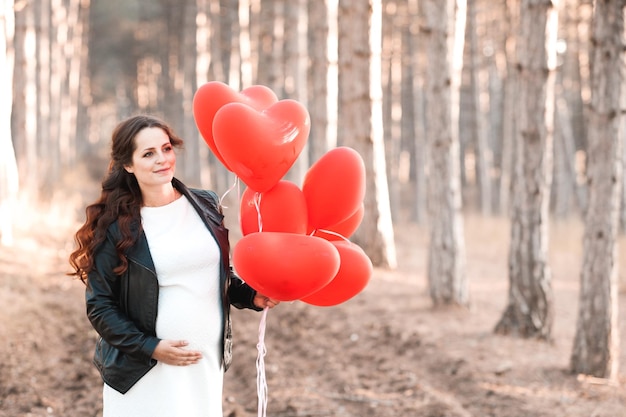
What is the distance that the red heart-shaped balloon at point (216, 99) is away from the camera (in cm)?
323

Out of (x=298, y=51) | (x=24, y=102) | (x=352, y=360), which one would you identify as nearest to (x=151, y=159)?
(x=352, y=360)

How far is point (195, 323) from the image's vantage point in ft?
10.0

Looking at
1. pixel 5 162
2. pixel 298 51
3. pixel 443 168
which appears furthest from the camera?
pixel 298 51

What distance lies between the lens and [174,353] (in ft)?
9.66

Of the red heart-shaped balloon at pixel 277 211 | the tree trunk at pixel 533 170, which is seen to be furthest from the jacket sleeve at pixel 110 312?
the tree trunk at pixel 533 170

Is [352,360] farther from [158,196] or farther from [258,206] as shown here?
[158,196]

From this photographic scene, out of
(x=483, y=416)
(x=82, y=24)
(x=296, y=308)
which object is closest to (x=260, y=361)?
(x=483, y=416)

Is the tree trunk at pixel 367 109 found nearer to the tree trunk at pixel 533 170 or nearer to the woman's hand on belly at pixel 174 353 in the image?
the tree trunk at pixel 533 170

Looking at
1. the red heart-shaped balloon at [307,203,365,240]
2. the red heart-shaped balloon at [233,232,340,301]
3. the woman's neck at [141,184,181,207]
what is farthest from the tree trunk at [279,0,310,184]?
the red heart-shaped balloon at [233,232,340,301]

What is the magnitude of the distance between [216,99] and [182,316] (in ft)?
3.14

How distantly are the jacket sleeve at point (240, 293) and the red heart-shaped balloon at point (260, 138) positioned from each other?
44cm

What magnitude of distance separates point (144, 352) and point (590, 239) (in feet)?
13.1

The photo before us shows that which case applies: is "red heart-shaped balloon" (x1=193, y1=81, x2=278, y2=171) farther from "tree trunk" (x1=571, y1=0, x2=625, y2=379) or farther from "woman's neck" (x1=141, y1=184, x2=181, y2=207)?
"tree trunk" (x1=571, y1=0, x2=625, y2=379)

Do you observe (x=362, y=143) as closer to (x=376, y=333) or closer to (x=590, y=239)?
(x=376, y=333)
